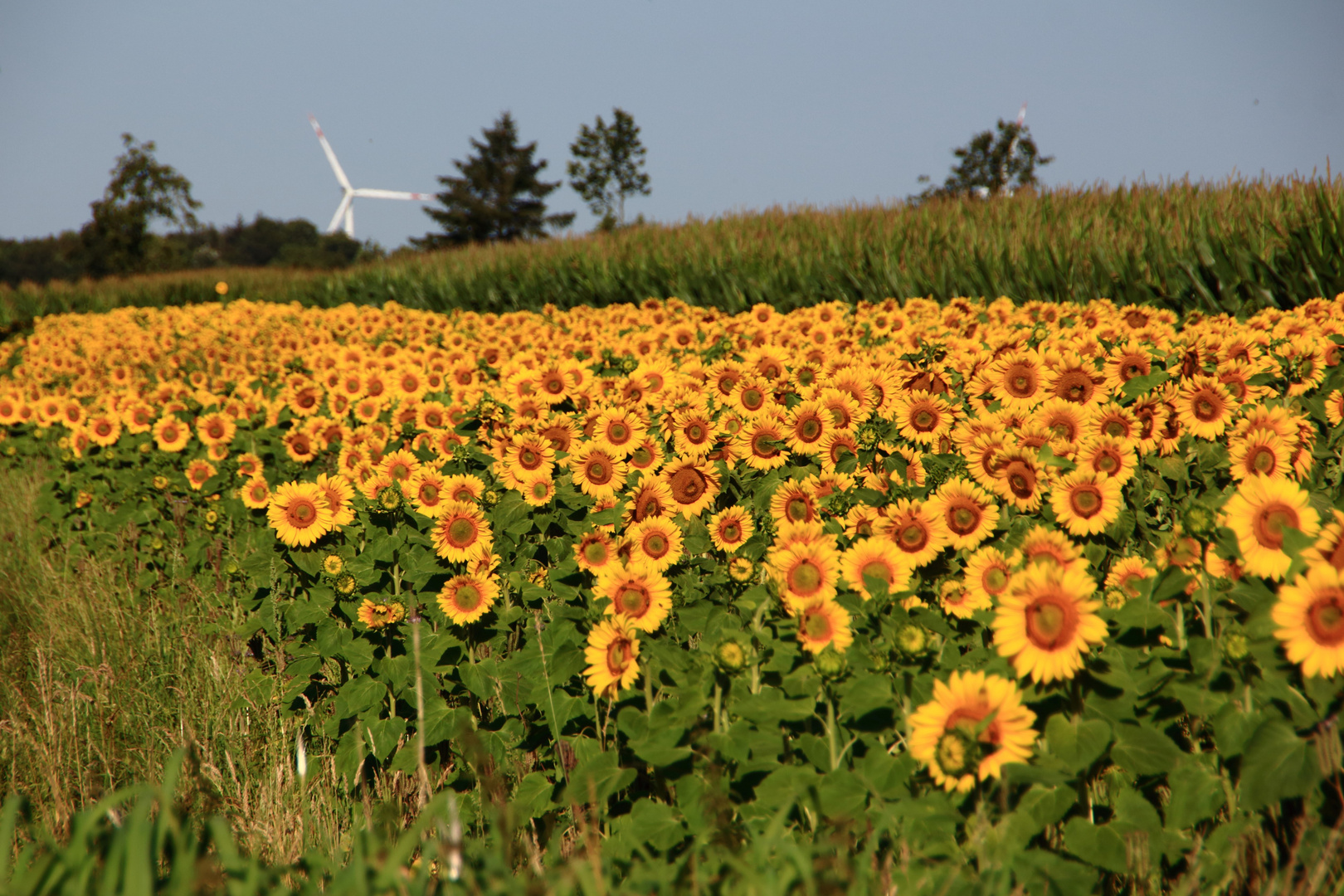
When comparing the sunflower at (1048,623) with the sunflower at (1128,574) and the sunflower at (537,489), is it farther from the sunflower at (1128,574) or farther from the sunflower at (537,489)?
the sunflower at (537,489)

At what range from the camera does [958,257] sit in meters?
10.1

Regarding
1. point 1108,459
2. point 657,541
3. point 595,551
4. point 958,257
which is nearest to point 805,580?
point 657,541

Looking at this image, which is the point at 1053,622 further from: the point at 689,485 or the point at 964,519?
the point at 689,485

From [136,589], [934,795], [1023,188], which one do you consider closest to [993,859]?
[934,795]

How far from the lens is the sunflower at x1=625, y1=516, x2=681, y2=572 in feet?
9.02

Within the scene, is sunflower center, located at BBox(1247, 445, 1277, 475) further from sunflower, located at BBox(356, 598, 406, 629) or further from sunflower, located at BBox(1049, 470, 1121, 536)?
sunflower, located at BBox(356, 598, 406, 629)

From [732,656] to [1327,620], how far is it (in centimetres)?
126

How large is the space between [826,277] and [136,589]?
8.67 m

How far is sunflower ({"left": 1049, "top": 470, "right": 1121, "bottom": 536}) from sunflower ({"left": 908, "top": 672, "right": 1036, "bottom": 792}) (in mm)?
782

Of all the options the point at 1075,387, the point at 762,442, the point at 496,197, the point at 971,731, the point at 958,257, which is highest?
the point at 496,197

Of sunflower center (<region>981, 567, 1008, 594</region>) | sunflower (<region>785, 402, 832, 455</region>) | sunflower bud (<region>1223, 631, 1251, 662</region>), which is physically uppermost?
sunflower (<region>785, 402, 832, 455</region>)

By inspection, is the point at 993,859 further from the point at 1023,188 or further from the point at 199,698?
the point at 1023,188

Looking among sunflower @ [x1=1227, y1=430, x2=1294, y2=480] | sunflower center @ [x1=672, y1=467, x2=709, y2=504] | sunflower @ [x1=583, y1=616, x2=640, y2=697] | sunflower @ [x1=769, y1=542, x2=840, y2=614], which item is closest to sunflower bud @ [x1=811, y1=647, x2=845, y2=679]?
sunflower @ [x1=769, y1=542, x2=840, y2=614]

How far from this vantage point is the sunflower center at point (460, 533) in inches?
120
